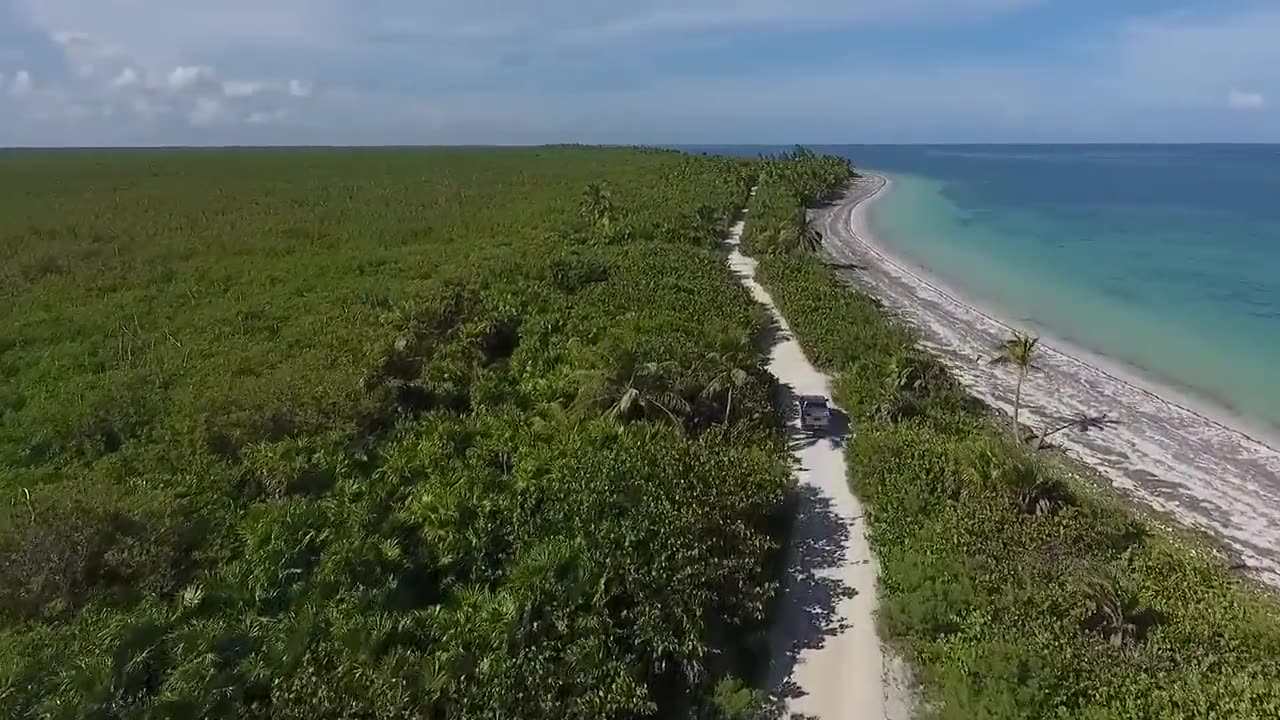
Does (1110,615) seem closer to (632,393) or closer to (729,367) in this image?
(632,393)

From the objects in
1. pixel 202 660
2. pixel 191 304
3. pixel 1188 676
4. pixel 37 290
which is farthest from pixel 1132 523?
pixel 37 290

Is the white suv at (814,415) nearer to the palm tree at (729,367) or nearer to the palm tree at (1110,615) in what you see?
the palm tree at (729,367)

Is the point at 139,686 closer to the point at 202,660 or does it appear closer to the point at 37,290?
the point at 202,660

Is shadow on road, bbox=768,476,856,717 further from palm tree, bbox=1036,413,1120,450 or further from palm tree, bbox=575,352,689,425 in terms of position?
palm tree, bbox=1036,413,1120,450

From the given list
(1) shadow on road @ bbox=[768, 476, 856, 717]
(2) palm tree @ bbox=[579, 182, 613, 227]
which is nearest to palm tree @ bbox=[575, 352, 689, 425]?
(1) shadow on road @ bbox=[768, 476, 856, 717]

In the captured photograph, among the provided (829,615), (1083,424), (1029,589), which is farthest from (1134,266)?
(829,615)

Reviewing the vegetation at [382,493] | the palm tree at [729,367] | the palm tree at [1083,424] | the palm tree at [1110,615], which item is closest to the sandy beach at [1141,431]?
the palm tree at [1083,424]
